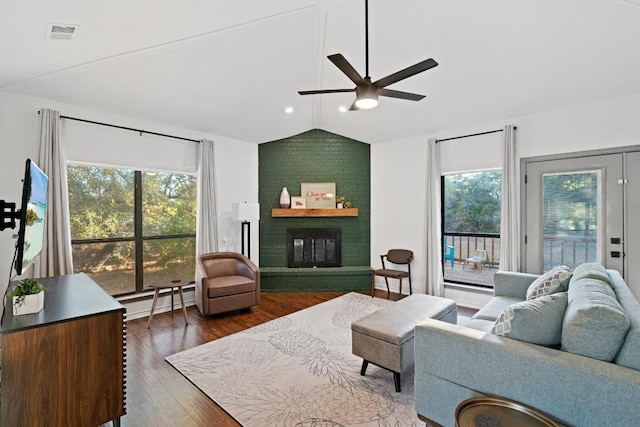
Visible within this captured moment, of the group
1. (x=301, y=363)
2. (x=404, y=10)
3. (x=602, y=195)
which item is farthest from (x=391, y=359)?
(x=602, y=195)

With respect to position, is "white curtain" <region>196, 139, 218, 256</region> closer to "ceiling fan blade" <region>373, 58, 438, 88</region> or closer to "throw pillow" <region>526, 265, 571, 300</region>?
"ceiling fan blade" <region>373, 58, 438, 88</region>

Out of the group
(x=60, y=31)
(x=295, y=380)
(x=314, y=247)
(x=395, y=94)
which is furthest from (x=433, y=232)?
(x=60, y=31)

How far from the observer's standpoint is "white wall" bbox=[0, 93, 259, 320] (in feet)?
10.6

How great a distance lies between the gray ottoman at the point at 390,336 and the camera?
2396 mm

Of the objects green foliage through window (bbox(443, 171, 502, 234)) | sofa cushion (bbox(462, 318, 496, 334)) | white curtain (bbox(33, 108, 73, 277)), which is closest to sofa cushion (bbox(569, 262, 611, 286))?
sofa cushion (bbox(462, 318, 496, 334))

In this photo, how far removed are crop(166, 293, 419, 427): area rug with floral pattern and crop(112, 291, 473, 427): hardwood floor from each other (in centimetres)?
11

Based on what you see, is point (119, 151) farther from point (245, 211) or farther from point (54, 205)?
point (245, 211)

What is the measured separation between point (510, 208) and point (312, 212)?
311 cm

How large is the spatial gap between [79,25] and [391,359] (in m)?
3.54

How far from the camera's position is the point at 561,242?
3973 mm

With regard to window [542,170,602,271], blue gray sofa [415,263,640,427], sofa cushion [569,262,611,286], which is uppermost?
window [542,170,602,271]

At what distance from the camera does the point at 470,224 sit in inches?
194

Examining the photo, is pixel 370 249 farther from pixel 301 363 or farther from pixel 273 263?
pixel 301 363

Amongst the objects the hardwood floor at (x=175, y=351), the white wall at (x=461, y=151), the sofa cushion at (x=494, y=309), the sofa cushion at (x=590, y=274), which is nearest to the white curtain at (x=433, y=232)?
the white wall at (x=461, y=151)
